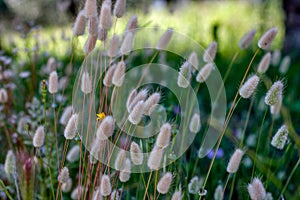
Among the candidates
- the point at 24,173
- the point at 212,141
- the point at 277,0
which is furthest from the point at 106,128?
the point at 277,0

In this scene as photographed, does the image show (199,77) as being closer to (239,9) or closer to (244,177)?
(244,177)

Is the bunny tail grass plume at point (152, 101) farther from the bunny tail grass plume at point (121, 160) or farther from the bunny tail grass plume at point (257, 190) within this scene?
the bunny tail grass plume at point (257, 190)

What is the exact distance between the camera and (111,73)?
1087mm

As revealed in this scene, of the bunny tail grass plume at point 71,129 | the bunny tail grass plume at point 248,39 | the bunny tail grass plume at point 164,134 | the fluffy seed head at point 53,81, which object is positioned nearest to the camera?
the bunny tail grass plume at point 164,134

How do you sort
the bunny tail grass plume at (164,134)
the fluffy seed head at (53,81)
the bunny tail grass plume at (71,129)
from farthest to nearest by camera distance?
1. the fluffy seed head at (53,81)
2. the bunny tail grass plume at (71,129)
3. the bunny tail grass plume at (164,134)

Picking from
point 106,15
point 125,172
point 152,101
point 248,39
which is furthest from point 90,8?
point 248,39

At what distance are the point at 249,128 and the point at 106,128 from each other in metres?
1.42

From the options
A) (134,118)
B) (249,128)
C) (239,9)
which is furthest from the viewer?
(239,9)

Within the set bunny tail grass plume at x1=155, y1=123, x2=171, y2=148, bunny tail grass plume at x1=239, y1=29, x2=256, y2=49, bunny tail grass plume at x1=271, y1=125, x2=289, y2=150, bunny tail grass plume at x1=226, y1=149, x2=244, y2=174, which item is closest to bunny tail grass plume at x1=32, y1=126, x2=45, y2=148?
bunny tail grass plume at x1=155, y1=123, x2=171, y2=148

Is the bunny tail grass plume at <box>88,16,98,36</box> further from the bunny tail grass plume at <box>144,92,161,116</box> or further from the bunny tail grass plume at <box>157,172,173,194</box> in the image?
the bunny tail grass plume at <box>157,172,173,194</box>

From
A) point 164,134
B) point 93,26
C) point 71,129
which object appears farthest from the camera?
point 93,26

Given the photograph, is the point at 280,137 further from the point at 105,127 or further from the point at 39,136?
the point at 39,136

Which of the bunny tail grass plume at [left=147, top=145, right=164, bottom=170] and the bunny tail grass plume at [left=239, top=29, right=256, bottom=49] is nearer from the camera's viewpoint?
the bunny tail grass plume at [left=147, top=145, right=164, bottom=170]

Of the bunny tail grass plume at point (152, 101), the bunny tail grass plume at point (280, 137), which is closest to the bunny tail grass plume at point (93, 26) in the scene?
the bunny tail grass plume at point (152, 101)
